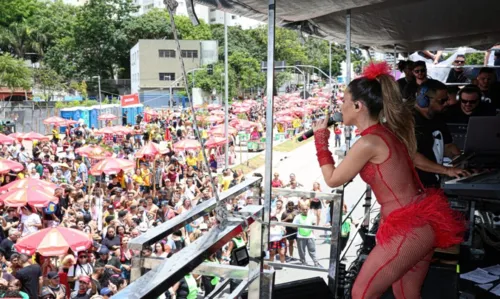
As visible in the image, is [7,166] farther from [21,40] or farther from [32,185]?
[21,40]

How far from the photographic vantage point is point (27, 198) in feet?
36.5

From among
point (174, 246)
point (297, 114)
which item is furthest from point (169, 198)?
point (297, 114)

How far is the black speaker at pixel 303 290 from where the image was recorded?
3539 millimetres

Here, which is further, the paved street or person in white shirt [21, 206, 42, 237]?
the paved street

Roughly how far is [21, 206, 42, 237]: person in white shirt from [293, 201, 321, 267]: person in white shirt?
206 inches

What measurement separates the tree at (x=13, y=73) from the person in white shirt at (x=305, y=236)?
136 feet

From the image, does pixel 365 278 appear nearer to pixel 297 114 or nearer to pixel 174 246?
pixel 174 246

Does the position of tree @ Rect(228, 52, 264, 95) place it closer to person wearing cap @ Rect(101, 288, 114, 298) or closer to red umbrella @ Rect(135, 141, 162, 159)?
red umbrella @ Rect(135, 141, 162, 159)

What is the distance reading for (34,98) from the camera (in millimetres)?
53688

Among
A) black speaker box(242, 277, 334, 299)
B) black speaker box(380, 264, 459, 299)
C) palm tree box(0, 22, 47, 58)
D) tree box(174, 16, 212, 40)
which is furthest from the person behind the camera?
palm tree box(0, 22, 47, 58)

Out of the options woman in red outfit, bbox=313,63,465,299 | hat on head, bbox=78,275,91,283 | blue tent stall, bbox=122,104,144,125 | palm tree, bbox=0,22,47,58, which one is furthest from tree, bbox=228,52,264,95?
woman in red outfit, bbox=313,63,465,299

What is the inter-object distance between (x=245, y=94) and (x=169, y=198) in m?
43.9

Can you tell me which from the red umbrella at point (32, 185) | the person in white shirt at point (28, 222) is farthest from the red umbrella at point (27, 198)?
the person in white shirt at point (28, 222)

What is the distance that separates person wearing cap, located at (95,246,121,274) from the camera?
8477 millimetres
